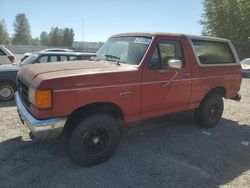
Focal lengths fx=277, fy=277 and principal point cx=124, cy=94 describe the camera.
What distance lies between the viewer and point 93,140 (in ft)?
14.1

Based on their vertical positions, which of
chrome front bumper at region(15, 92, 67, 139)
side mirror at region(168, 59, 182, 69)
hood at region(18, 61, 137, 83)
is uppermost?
side mirror at region(168, 59, 182, 69)

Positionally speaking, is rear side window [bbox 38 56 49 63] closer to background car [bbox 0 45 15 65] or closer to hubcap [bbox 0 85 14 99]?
hubcap [bbox 0 85 14 99]

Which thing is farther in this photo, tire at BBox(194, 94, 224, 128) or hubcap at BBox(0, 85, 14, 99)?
hubcap at BBox(0, 85, 14, 99)

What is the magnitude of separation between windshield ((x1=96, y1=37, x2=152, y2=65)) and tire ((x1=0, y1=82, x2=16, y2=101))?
157 inches

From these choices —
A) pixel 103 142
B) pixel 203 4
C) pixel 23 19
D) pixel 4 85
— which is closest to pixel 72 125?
pixel 103 142

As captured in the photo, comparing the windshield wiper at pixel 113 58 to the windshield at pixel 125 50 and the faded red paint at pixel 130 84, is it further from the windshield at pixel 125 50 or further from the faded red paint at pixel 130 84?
the faded red paint at pixel 130 84

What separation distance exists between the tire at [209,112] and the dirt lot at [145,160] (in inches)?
7.3

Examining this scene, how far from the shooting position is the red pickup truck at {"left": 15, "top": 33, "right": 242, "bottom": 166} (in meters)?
3.85

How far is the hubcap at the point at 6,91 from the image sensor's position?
8312mm

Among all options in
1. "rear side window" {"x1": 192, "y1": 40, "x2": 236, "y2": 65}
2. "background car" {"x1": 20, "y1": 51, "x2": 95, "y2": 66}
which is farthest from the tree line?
"rear side window" {"x1": 192, "y1": 40, "x2": 236, "y2": 65}

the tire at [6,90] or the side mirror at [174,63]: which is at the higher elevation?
the side mirror at [174,63]

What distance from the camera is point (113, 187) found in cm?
378

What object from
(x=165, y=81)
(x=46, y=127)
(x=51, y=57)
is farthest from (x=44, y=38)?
(x=46, y=127)

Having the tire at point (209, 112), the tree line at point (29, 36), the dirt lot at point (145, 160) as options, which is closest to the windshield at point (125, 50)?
the dirt lot at point (145, 160)
